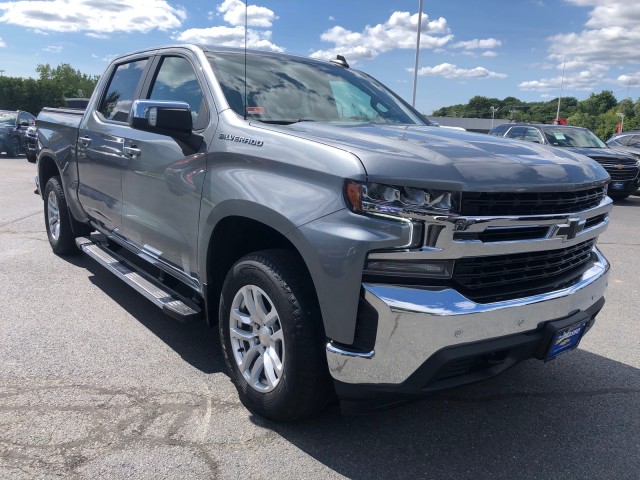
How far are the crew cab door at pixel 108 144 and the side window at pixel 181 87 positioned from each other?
12.2 inches

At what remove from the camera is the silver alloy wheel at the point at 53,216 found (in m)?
6.12

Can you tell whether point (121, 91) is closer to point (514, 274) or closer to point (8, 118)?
point (514, 274)

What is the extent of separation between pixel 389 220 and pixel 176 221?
1.70m

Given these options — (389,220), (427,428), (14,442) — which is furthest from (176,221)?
(427,428)

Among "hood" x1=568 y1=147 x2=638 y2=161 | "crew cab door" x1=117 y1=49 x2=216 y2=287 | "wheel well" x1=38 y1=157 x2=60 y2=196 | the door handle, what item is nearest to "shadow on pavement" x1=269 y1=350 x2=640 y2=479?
"crew cab door" x1=117 y1=49 x2=216 y2=287

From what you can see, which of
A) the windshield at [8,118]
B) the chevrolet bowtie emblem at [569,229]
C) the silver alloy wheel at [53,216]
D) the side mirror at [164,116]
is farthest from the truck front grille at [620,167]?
the windshield at [8,118]

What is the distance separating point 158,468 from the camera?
2.60 metres

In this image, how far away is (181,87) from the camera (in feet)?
12.6

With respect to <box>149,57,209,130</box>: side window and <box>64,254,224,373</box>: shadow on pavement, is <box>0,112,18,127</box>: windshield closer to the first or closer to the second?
<box>64,254,224,373</box>: shadow on pavement

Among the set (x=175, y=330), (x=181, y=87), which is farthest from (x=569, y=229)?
(x=175, y=330)

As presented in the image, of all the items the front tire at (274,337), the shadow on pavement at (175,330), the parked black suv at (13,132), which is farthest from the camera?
A: the parked black suv at (13,132)

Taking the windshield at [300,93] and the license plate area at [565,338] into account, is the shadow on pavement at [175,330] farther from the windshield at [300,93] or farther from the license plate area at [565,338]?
the license plate area at [565,338]

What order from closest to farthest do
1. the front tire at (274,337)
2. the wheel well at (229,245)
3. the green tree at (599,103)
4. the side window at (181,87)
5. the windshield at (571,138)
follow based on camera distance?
the front tire at (274,337), the wheel well at (229,245), the side window at (181,87), the windshield at (571,138), the green tree at (599,103)

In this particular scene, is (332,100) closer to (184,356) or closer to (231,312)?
(231,312)
